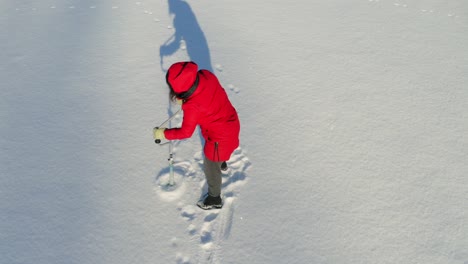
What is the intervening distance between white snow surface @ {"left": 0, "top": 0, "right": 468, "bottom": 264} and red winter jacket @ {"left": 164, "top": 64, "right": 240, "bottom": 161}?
0.60 m

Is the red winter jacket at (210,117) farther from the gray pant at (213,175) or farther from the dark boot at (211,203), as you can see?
the dark boot at (211,203)

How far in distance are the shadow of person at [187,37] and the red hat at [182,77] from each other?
203 centimetres

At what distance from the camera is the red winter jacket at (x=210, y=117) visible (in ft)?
7.00

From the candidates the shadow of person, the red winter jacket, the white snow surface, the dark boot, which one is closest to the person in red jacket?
the red winter jacket

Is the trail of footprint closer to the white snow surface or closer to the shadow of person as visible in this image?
the white snow surface

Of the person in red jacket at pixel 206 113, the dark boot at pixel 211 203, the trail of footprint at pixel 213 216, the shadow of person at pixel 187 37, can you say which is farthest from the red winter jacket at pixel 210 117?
the shadow of person at pixel 187 37

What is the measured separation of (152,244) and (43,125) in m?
1.64

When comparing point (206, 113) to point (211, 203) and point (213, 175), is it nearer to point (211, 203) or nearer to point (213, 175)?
point (213, 175)

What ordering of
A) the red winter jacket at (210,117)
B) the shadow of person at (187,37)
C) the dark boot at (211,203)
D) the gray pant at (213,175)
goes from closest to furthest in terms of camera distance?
1. the red winter jacket at (210,117)
2. the gray pant at (213,175)
3. the dark boot at (211,203)
4. the shadow of person at (187,37)

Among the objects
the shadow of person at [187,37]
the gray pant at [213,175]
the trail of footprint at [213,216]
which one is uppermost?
the shadow of person at [187,37]

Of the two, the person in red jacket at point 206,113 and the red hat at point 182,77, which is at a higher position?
the red hat at point 182,77

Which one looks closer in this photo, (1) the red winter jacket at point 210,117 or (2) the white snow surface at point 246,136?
(1) the red winter jacket at point 210,117

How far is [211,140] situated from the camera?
241cm

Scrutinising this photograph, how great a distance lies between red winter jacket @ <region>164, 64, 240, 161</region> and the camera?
2.13m
